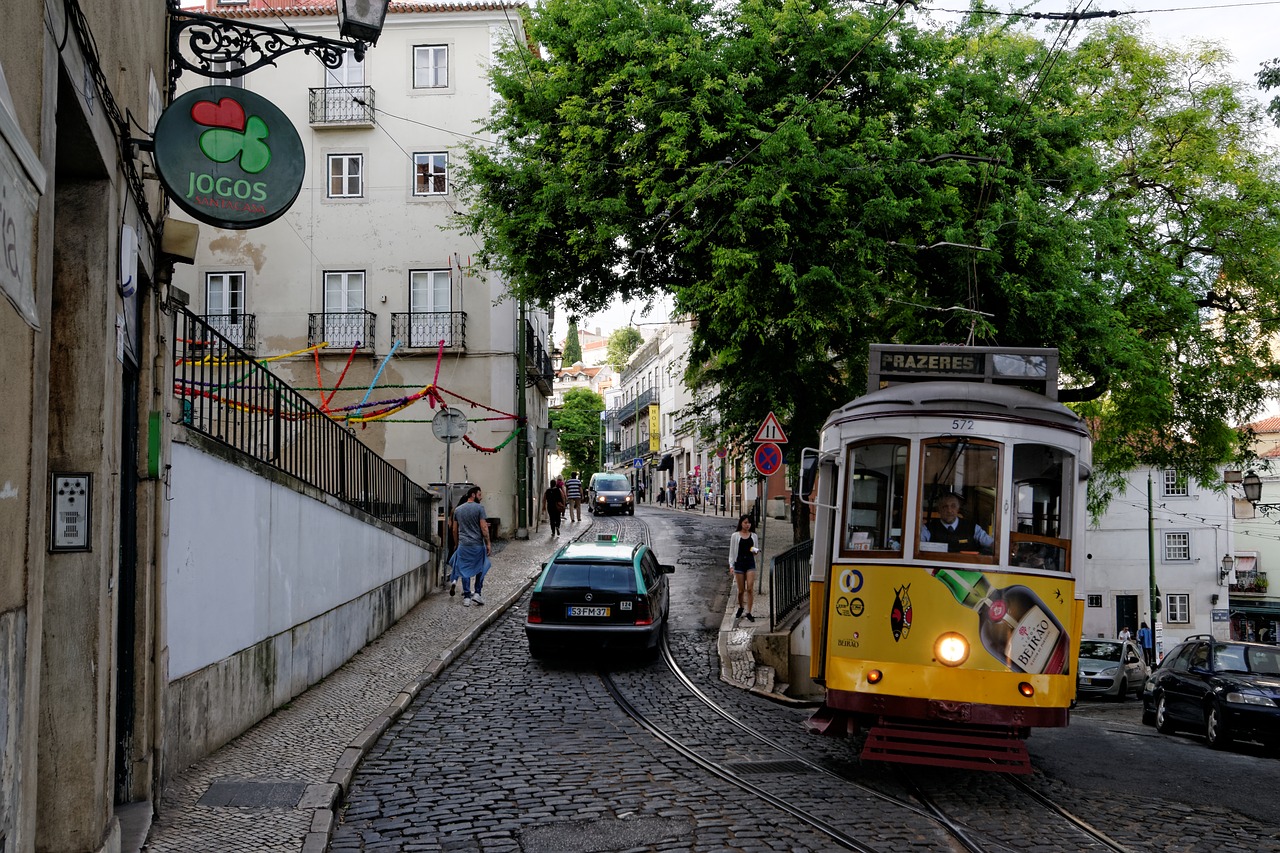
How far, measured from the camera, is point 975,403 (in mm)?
9180

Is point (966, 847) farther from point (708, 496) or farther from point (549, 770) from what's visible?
point (708, 496)

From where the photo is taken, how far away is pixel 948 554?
896 cm

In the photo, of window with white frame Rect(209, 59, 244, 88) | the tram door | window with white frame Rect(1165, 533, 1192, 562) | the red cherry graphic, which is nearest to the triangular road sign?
window with white frame Rect(209, 59, 244, 88)

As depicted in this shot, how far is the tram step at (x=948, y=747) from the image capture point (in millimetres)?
8586

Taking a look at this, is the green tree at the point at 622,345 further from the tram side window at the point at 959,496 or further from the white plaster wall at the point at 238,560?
the tram side window at the point at 959,496

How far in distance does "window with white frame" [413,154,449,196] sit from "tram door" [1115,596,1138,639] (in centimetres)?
3094

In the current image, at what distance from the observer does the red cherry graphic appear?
6633mm

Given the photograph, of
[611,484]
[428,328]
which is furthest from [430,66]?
[611,484]

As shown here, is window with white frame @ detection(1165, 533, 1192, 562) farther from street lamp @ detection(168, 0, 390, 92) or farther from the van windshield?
street lamp @ detection(168, 0, 390, 92)

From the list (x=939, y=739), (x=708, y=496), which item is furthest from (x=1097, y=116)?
(x=708, y=496)

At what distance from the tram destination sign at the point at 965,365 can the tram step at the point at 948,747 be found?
282 centimetres

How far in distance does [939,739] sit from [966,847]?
162cm

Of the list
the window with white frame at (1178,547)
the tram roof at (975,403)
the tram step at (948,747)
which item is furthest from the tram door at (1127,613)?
the tram step at (948,747)

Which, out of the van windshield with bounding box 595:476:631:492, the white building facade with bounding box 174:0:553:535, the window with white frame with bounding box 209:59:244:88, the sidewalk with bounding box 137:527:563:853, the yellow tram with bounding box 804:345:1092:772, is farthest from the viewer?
the van windshield with bounding box 595:476:631:492
